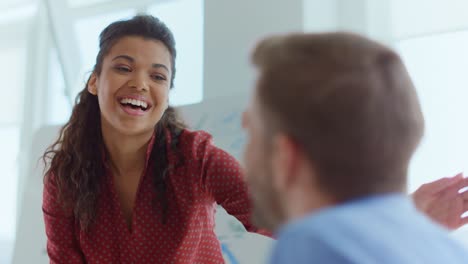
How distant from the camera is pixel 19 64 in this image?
111 inches

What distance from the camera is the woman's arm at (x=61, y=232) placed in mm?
1486

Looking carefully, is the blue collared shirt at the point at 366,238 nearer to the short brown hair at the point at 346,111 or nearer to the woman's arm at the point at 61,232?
the short brown hair at the point at 346,111

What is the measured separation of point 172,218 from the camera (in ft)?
4.72

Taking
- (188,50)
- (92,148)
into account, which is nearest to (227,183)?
(92,148)

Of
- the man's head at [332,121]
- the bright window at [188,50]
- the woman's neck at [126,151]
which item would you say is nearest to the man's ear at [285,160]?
the man's head at [332,121]

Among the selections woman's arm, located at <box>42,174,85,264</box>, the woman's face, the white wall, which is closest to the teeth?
the woman's face

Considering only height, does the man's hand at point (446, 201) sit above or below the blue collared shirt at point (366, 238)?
below

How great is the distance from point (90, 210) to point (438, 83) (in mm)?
1061

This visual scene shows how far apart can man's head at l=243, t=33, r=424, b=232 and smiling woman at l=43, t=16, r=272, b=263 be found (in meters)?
0.75

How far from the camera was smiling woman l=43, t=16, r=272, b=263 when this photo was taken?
1.41 meters

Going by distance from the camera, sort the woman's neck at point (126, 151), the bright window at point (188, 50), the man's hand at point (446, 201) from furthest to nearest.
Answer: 1. the bright window at point (188, 50)
2. the woman's neck at point (126, 151)
3. the man's hand at point (446, 201)

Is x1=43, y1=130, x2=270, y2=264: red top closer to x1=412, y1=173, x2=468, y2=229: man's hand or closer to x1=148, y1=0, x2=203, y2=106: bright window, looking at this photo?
x1=412, y1=173, x2=468, y2=229: man's hand

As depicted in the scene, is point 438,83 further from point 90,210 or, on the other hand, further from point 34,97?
point 34,97

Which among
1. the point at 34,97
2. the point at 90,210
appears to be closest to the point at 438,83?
the point at 90,210
